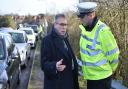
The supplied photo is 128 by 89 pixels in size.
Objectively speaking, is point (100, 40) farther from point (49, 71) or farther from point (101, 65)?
point (49, 71)

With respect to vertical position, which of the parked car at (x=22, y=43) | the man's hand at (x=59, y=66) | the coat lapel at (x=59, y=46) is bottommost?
the parked car at (x=22, y=43)

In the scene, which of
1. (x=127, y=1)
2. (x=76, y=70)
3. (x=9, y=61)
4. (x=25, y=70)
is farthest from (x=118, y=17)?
(x=25, y=70)

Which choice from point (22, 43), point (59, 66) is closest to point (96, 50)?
point (59, 66)

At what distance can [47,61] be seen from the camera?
249 inches

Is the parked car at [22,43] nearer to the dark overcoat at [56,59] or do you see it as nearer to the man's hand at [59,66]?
the dark overcoat at [56,59]

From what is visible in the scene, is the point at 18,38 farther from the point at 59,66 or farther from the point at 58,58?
the point at 59,66

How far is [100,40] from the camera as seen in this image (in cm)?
620

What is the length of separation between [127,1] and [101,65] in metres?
4.85

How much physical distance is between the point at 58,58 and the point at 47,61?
0.55ft

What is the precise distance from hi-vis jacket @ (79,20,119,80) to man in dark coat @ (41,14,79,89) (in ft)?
0.95

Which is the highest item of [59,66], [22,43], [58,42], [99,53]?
[58,42]

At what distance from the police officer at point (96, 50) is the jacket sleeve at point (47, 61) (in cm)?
44

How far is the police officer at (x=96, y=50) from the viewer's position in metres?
6.18

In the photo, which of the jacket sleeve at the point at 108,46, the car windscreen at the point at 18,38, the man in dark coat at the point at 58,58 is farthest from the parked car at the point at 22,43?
the jacket sleeve at the point at 108,46
